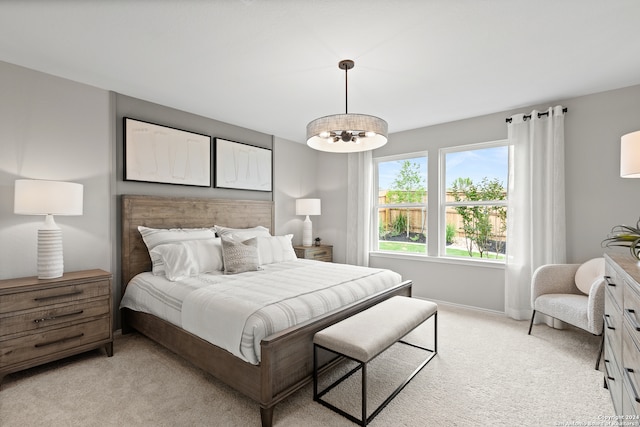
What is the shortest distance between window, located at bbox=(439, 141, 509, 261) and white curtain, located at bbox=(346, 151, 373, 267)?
113cm

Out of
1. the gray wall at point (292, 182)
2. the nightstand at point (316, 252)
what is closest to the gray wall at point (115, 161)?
the gray wall at point (292, 182)

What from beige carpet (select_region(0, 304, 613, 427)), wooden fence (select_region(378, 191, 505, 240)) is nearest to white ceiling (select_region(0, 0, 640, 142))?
wooden fence (select_region(378, 191, 505, 240))

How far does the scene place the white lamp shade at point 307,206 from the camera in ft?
16.4

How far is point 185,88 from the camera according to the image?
10.3ft

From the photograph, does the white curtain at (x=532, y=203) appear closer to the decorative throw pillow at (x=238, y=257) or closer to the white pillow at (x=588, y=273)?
the white pillow at (x=588, y=273)

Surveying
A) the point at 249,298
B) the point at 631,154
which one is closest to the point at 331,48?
the point at 249,298

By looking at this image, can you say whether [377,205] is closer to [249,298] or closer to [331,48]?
[331,48]

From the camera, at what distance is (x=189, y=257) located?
301 centimetres

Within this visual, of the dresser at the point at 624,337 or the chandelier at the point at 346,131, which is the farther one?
the chandelier at the point at 346,131

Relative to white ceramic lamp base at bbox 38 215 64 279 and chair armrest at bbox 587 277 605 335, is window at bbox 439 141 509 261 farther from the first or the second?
white ceramic lamp base at bbox 38 215 64 279

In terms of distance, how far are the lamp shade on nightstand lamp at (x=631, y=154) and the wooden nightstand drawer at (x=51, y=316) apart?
13.3 ft

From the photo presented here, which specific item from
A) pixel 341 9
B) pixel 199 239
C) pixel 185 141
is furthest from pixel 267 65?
pixel 199 239

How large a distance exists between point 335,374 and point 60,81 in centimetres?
360

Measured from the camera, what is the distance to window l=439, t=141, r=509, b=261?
13.2 ft
